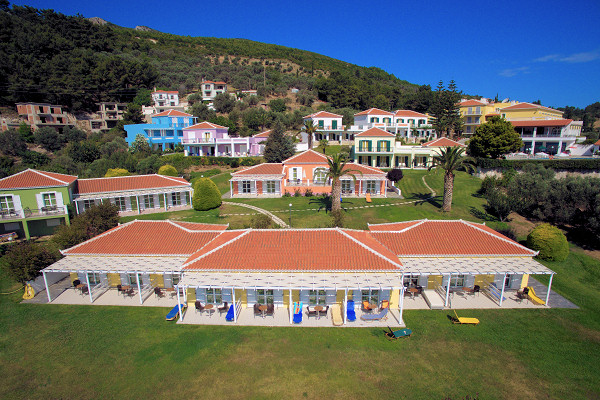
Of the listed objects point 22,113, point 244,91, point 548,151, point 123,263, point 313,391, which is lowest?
point 313,391

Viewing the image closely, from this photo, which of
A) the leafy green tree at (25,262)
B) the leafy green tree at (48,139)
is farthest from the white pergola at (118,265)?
the leafy green tree at (48,139)

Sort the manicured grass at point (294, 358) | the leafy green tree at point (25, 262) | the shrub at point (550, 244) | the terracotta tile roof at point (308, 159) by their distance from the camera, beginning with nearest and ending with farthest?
1. the manicured grass at point (294, 358)
2. the leafy green tree at point (25, 262)
3. the shrub at point (550, 244)
4. the terracotta tile roof at point (308, 159)

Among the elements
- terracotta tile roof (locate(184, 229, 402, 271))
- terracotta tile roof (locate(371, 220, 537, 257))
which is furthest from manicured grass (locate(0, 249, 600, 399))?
terracotta tile roof (locate(371, 220, 537, 257))

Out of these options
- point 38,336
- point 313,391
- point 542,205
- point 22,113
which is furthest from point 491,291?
point 22,113

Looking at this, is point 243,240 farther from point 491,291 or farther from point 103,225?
point 491,291

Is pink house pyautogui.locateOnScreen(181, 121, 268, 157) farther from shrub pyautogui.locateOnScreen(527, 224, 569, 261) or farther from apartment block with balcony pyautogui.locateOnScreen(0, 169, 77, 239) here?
shrub pyautogui.locateOnScreen(527, 224, 569, 261)

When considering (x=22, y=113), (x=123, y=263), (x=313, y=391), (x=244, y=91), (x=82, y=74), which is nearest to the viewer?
(x=313, y=391)

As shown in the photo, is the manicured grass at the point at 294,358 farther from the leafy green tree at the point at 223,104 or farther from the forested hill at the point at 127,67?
the forested hill at the point at 127,67
